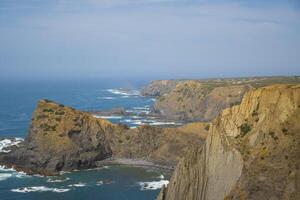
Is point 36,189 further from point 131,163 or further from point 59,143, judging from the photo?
point 131,163

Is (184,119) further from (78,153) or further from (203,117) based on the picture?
(78,153)

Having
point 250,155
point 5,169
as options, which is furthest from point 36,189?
point 250,155

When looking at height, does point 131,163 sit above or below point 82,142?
below

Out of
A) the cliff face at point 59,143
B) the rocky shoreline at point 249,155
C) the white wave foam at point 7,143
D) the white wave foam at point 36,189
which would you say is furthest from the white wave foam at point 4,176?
the rocky shoreline at point 249,155

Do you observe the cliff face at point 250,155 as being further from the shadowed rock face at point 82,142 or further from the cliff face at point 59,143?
the shadowed rock face at point 82,142

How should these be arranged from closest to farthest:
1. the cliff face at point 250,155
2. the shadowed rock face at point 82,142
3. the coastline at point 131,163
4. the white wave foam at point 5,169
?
the cliff face at point 250,155 < the white wave foam at point 5,169 < the shadowed rock face at point 82,142 < the coastline at point 131,163

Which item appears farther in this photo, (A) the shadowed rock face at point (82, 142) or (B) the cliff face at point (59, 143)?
(A) the shadowed rock face at point (82, 142)
